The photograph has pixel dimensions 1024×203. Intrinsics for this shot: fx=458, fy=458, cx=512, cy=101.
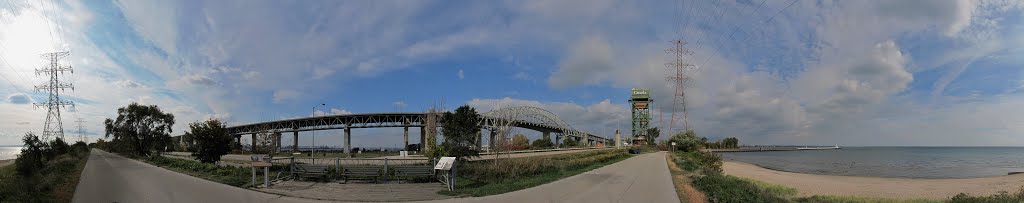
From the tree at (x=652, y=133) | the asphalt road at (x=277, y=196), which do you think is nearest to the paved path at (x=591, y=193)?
the asphalt road at (x=277, y=196)

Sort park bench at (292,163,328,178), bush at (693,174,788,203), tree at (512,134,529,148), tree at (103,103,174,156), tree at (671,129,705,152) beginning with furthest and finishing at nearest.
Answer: tree at (671,129,705,152) → tree at (512,134,529,148) → tree at (103,103,174,156) → park bench at (292,163,328,178) → bush at (693,174,788,203)

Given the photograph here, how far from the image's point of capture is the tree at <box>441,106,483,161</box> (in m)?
23.6

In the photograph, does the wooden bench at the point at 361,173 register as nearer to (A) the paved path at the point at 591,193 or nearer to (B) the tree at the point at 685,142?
(A) the paved path at the point at 591,193

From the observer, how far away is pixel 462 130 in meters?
24.5

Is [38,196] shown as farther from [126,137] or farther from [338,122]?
[338,122]

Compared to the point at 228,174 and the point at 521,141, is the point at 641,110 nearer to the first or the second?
the point at 521,141

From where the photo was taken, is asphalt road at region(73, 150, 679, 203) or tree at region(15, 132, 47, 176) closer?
asphalt road at region(73, 150, 679, 203)

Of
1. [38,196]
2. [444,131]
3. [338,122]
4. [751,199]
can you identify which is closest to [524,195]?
[751,199]

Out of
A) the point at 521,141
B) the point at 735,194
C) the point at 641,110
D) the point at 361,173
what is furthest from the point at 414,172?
the point at 641,110

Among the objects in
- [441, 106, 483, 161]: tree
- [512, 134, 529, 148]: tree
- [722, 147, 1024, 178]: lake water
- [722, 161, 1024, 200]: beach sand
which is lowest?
[722, 147, 1024, 178]: lake water

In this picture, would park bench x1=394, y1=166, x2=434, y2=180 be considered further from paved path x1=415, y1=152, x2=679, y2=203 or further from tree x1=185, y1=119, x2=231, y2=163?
tree x1=185, y1=119, x2=231, y2=163

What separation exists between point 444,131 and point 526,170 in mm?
6412

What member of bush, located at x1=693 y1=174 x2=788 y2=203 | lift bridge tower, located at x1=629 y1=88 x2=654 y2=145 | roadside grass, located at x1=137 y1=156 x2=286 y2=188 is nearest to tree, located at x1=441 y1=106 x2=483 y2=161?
roadside grass, located at x1=137 y1=156 x2=286 y2=188

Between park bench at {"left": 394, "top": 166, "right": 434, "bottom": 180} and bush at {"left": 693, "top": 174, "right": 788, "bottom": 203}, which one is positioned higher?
park bench at {"left": 394, "top": 166, "right": 434, "bottom": 180}
